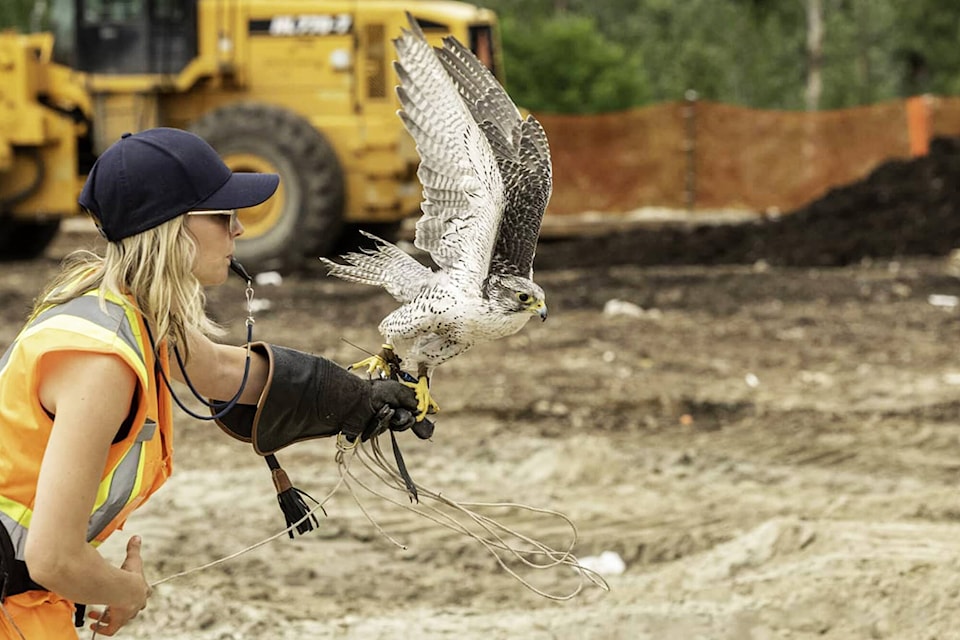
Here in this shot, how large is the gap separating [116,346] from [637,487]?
14.1ft

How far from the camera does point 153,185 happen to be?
2281 millimetres

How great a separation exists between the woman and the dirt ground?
0.74 meters

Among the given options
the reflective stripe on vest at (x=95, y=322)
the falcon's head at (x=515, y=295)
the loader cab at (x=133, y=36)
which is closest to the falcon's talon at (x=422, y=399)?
the falcon's head at (x=515, y=295)

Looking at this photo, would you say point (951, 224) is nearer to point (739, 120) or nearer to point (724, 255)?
point (724, 255)

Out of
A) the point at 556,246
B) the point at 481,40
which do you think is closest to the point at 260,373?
the point at 481,40

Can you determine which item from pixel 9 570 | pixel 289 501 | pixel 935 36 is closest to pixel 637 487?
pixel 289 501

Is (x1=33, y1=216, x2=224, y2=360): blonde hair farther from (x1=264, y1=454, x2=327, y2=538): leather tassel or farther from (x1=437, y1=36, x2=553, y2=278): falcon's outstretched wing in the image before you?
(x1=437, y1=36, x2=553, y2=278): falcon's outstretched wing

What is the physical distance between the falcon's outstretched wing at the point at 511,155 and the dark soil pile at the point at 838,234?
9.51 meters

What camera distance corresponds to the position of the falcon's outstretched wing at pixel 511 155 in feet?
11.6

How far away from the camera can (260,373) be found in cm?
285

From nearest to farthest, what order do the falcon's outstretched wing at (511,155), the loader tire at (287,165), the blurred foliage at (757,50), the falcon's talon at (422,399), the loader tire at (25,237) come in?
the falcon's talon at (422,399), the falcon's outstretched wing at (511,155), the loader tire at (287,165), the loader tire at (25,237), the blurred foliage at (757,50)

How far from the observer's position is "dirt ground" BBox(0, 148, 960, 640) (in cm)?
438

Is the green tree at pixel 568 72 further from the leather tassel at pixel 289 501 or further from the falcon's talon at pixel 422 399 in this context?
the leather tassel at pixel 289 501

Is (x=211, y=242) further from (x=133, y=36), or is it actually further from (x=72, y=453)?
(x=133, y=36)
